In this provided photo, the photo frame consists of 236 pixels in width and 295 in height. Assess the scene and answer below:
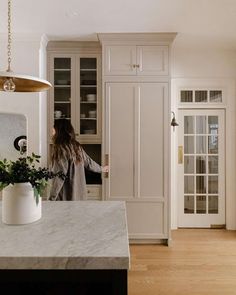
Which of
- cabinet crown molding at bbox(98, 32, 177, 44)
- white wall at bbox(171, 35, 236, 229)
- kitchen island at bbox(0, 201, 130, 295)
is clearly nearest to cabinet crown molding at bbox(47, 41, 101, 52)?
cabinet crown molding at bbox(98, 32, 177, 44)

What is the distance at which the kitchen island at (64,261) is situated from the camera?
1054 millimetres

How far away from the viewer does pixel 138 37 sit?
11.3 feet

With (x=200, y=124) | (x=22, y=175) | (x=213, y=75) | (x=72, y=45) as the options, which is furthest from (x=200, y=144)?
(x=22, y=175)

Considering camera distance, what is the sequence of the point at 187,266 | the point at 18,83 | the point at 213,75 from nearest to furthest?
the point at 18,83 < the point at 187,266 < the point at 213,75

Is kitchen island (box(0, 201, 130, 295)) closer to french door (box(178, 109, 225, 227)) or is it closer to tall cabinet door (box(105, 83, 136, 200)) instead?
tall cabinet door (box(105, 83, 136, 200))

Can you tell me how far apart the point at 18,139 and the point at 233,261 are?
3.13 meters

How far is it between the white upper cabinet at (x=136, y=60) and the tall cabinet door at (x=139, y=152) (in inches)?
6.5

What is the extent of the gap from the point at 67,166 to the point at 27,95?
1.20 meters

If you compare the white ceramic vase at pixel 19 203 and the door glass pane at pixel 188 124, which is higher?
the door glass pane at pixel 188 124

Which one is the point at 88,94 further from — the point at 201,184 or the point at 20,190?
the point at 20,190

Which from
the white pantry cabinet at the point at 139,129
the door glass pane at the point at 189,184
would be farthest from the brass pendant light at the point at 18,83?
the door glass pane at the point at 189,184

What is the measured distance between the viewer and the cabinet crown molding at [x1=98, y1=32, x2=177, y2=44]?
3.43 metres

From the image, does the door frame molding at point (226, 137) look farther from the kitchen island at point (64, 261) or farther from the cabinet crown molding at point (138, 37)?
the kitchen island at point (64, 261)

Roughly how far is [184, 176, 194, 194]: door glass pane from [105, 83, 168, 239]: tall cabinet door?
874 mm
